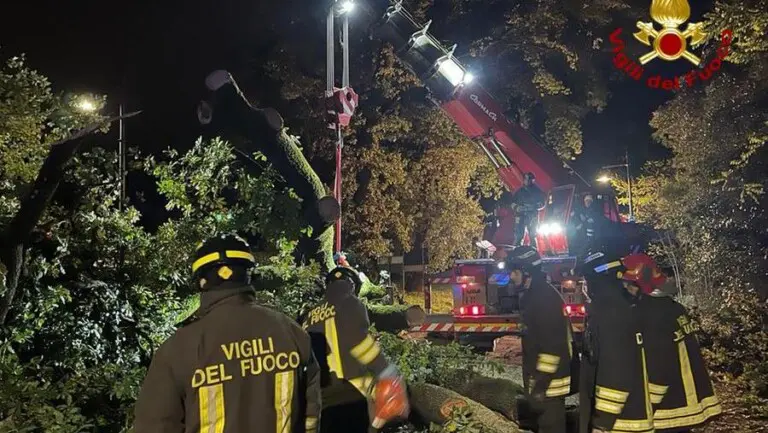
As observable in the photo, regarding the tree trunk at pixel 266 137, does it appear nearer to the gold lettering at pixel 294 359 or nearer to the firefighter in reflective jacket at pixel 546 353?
the firefighter in reflective jacket at pixel 546 353

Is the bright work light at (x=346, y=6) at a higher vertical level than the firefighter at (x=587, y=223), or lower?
higher

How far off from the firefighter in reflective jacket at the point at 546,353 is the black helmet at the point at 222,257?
273 centimetres

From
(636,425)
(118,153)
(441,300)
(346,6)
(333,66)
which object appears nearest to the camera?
(636,425)

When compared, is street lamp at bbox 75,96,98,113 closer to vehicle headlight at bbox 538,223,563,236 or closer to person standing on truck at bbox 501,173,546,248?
person standing on truck at bbox 501,173,546,248

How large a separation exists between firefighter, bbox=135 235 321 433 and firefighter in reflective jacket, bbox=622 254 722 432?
2.26m

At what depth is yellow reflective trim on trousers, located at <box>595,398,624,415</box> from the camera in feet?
12.4

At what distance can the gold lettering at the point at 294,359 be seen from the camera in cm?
247

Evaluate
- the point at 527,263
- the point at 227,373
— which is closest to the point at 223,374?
the point at 227,373

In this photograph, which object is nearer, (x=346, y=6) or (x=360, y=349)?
(x=360, y=349)

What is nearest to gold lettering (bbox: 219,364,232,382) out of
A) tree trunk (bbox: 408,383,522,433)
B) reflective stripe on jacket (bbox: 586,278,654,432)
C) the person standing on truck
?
reflective stripe on jacket (bbox: 586,278,654,432)

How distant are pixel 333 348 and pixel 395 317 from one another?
131 inches

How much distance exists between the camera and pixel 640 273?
4059 mm

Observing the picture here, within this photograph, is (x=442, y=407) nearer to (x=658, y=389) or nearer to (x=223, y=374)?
(x=658, y=389)

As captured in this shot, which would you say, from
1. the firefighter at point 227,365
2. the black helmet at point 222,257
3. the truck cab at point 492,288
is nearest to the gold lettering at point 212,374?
the firefighter at point 227,365
